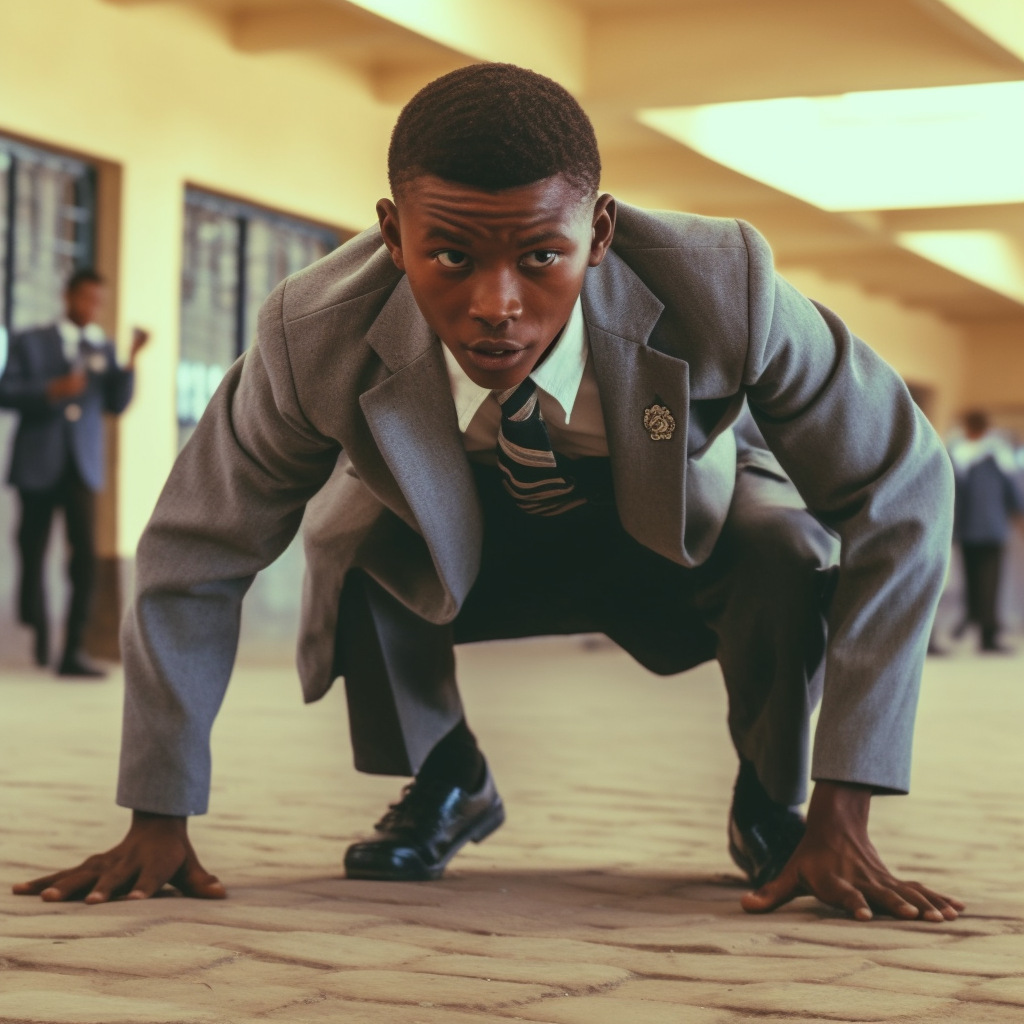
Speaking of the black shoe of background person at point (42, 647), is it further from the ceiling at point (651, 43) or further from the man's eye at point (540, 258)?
the man's eye at point (540, 258)

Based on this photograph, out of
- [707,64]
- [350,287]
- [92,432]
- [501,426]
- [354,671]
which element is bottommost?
[354,671]

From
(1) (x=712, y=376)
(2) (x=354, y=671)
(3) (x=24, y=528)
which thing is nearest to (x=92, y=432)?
(3) (x=24, y=528)

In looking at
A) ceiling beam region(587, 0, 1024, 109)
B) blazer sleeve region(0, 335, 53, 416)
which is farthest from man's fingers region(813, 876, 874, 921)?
ceiling beam region(587, 0, 1024, 109)

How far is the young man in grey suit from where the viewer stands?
1795mm

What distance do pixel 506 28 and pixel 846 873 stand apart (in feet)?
20.4

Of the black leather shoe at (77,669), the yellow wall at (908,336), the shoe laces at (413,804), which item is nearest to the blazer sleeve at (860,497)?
the shoe laces at (413,804)

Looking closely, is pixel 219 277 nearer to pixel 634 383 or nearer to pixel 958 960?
pixel 634 383

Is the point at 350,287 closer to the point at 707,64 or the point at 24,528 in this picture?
the point at 24,528

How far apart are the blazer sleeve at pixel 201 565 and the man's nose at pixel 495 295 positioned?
354 mm

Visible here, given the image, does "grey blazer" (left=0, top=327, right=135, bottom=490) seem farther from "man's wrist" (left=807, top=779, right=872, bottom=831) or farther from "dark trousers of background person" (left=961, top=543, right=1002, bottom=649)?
"dark trousers of background person" (left=961, top=543, right=1002, bottom=649)

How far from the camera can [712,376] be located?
1966 millimetres

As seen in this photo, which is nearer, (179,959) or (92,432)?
(179,959)

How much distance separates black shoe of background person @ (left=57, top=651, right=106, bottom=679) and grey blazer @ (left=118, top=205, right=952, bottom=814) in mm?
4406

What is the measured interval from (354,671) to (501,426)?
1.56ft
